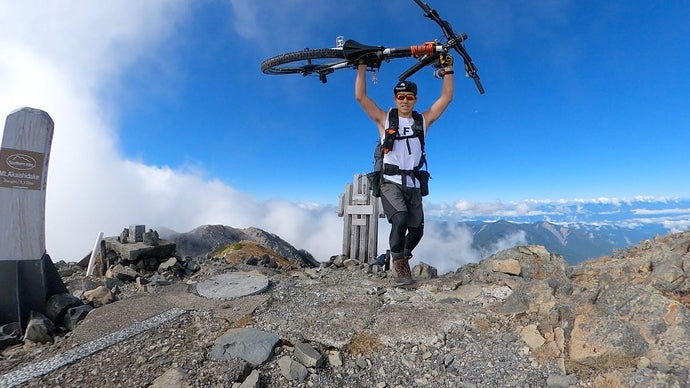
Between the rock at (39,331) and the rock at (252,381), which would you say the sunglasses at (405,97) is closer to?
the rock at (252,381)

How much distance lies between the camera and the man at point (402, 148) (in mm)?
5406

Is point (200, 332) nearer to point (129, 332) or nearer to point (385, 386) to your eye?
point (129, 332)

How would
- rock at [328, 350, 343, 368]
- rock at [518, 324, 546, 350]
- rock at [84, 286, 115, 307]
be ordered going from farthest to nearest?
1. rock at [84, 286, 115, 307]
2. rock at [518, 324, 546, 350]
3. rock at [328, 350, 343, 368]

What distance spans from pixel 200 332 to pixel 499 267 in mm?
4926

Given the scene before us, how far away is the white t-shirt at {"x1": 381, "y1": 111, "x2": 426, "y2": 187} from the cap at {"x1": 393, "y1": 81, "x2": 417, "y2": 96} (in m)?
0.49

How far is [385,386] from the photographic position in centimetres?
305

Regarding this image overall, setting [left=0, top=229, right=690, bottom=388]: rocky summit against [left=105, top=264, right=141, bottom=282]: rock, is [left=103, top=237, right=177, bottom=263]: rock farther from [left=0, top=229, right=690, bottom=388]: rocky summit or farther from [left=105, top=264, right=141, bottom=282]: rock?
[left=0, top=229, right=690, bottom=388]: rocky summit

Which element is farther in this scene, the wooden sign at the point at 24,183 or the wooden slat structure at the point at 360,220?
the wooden slat structure at the point at 360,220

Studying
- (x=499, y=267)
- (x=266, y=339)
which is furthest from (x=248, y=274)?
(x=499, y=267)

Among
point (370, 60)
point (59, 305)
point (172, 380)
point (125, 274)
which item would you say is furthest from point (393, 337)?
point (125, 274)

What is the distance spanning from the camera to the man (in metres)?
5.41

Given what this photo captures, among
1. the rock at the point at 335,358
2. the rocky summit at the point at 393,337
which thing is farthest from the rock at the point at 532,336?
the rock at the point at 335,358

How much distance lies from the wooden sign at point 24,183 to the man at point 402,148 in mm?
4830

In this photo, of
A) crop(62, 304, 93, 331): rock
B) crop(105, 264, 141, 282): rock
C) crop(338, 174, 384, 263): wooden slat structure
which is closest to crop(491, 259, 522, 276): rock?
crop(338, 174, 384, 263): wooden slat structure
